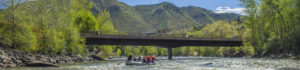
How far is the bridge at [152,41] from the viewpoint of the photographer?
52.3 m

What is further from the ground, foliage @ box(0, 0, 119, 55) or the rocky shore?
foliage @ box(0, 0, 119, 55)

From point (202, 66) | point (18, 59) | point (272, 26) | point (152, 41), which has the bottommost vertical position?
point (202, 66)

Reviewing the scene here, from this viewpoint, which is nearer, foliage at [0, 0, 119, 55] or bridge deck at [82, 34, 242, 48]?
foliage at [0, 0, 119, 55]

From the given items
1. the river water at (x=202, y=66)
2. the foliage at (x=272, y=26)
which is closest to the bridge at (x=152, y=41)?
the foliage at (x=272, y=26)

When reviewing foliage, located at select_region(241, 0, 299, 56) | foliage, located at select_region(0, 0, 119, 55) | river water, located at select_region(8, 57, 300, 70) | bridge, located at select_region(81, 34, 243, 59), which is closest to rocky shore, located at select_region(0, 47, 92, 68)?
foliage, located at select_region(0, 0, 119, 55)

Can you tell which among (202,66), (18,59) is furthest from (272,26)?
(18,59)

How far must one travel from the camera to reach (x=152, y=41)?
59750 millimetres

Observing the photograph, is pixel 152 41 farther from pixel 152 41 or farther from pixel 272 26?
pixel 272 26

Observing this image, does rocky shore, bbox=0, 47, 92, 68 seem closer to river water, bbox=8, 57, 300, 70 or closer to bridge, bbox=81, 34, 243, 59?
river water, bbox=8, 57, 300, 70

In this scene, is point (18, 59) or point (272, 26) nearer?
point (18, 59)

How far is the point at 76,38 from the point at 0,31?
574 inches

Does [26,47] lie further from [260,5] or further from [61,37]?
[260,5]

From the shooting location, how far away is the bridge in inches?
2059

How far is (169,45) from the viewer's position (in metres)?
63.1
